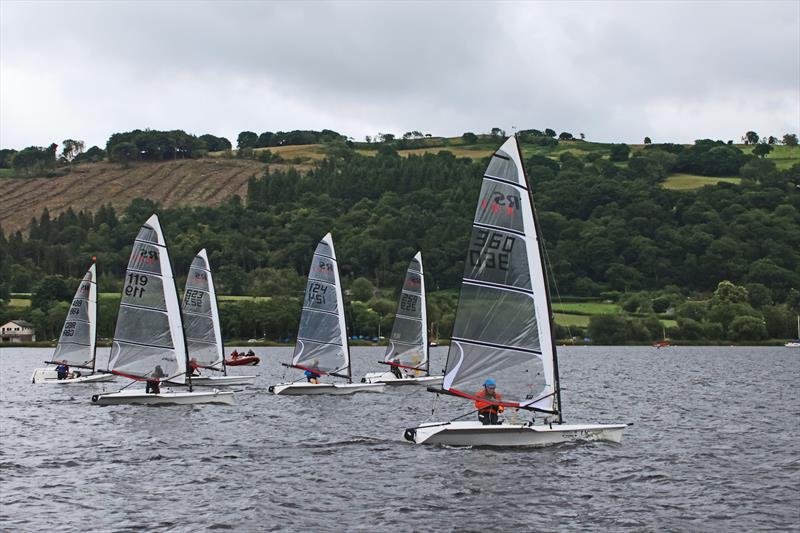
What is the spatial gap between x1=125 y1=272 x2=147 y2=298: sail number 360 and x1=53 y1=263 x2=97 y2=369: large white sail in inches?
774

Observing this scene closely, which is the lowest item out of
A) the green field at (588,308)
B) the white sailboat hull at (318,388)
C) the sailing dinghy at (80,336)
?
the white sailboat hull at (318,388)

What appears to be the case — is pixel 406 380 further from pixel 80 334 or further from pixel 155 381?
pixel 80 334

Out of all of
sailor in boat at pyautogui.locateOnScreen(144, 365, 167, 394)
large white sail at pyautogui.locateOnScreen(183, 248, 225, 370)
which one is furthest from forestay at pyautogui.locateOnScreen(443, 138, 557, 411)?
large white sail at pyautogui.locateOnScreen(183, 248, 225, 370)

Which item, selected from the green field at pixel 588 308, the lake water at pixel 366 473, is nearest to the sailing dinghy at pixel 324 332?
the lake water at pixel 366 473

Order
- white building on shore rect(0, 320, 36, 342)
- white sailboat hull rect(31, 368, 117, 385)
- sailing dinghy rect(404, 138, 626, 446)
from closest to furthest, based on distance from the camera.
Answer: sailing dinghy rect(404, 138, 626, 446), white sailboat hull rect(31, 368, 117, 385), white building on shore rect(0, 320, 36, 342)

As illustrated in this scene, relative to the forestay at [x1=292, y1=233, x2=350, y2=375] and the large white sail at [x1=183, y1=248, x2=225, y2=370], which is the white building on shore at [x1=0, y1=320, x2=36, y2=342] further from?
the forestay at [x1=292, y1=233, x2=350, y2=375]

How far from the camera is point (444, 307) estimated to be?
167625 millimetres

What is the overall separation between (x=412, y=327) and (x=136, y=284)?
69.5 ft

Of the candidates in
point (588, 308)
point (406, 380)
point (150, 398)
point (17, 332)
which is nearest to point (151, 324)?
point (150, 398)

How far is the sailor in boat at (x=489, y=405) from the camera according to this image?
107 feet

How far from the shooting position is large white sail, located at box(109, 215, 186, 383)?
1884 inches

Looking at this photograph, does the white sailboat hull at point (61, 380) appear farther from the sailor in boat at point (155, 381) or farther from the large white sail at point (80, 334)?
the sailor in boat at point (155, 381)

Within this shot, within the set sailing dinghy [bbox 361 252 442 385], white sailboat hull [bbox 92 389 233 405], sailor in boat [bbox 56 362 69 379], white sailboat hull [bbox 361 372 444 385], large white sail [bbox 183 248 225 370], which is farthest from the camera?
sailor in boat [bbox 56 362 69 379]

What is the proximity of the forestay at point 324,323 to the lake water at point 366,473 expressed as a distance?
3.04 metres
